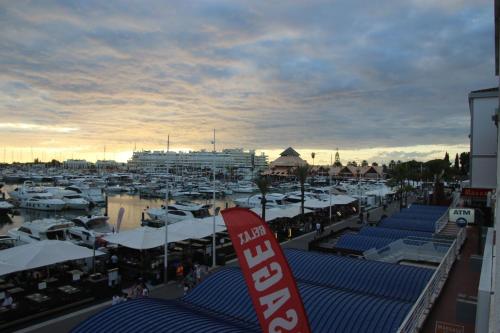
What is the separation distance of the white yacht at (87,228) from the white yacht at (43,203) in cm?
1946

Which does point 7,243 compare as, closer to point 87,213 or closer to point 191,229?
point 191,229

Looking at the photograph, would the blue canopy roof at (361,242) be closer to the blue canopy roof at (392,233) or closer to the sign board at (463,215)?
the blue canopy roof at (392,233)

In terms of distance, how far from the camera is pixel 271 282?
527 cm

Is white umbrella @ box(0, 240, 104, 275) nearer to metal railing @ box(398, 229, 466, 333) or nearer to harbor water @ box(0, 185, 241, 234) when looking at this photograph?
metal railing @ box(398, 229, 466, 333)

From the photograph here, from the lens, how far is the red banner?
17.1 ft

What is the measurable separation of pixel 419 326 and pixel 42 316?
46.3 feet

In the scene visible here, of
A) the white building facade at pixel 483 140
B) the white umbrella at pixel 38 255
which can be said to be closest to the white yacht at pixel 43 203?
the white umbrella at pixel 38 255

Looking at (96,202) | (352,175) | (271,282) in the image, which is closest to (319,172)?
(352,175)

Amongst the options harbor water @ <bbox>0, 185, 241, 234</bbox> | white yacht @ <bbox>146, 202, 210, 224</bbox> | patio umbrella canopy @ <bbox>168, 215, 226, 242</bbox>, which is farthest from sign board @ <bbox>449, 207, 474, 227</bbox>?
harbor water @ <bbox>0, 185, 241, 234</bbox>

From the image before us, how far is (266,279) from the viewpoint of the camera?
17.3 ft

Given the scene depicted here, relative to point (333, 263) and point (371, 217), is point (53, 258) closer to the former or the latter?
point (333, 263)

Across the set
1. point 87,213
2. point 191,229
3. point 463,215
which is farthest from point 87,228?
point 463,215

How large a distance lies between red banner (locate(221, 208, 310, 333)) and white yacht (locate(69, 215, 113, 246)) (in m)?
28.5

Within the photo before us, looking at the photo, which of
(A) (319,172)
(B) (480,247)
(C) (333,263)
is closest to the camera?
(C) (333,263)
